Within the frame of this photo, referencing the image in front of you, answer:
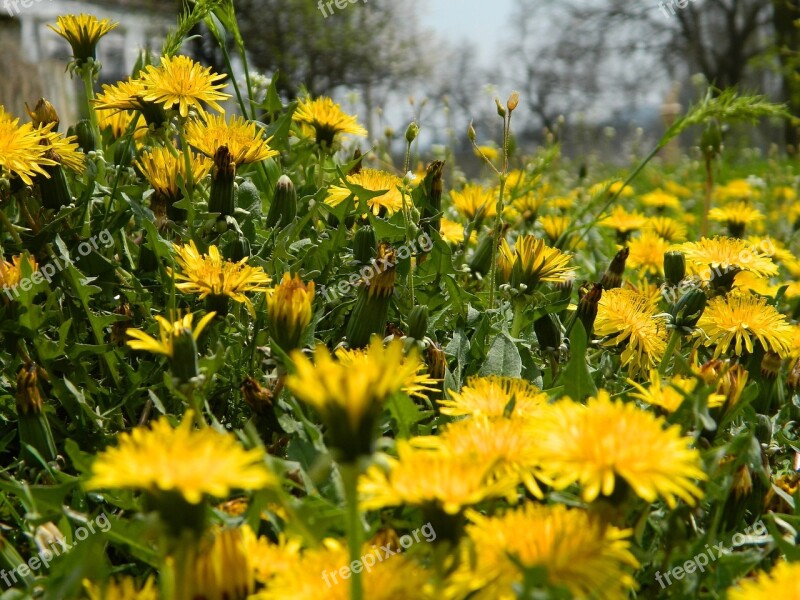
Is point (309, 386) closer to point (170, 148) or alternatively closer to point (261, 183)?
point (170, 148)

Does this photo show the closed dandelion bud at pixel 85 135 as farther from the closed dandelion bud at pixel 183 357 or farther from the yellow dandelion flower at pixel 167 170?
the closed dandelion bud at pixel 183 357

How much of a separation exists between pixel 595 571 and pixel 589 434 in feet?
0.36

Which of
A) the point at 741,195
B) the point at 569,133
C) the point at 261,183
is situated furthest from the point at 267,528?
the point at 569,133

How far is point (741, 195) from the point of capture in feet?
11.9

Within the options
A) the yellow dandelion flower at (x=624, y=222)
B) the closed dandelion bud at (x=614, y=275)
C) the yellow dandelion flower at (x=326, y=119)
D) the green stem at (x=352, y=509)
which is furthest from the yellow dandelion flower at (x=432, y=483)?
the yellow dandelion flower at (x=624, y=222)

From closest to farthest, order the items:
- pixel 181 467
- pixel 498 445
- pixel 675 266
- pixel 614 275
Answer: pixel 181 467
pixel 498 445
pixel 675 266
pixel 614 275

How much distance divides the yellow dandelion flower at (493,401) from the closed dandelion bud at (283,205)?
537 mm

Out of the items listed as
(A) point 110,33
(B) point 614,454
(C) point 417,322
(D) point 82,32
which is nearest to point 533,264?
(C) point 417,322

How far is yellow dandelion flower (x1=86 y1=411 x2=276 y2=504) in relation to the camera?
0.52 metres

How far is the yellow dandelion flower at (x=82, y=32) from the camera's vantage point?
4.34 ft

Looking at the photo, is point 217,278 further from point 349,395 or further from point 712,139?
point 712,139

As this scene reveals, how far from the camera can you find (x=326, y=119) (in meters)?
1.46

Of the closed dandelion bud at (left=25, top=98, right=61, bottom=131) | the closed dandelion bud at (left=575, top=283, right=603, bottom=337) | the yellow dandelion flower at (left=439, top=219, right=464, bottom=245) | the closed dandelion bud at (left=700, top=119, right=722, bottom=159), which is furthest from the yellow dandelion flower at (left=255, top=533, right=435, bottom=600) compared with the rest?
the closed dandelion bud at (left=700, top=119, right=722, bottom=159)

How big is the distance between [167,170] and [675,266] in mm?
872
